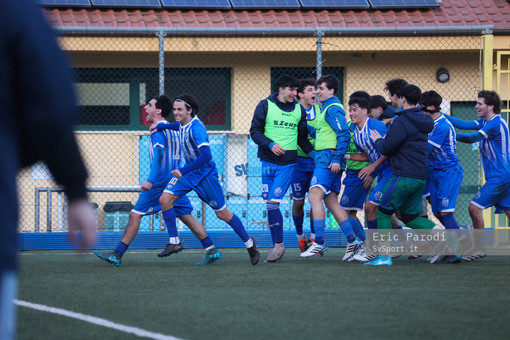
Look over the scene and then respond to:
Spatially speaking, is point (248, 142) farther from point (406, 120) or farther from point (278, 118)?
point (406, 120)

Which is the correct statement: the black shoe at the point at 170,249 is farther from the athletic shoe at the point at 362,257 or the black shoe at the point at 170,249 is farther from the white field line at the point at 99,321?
the white field line at the point at 99,321

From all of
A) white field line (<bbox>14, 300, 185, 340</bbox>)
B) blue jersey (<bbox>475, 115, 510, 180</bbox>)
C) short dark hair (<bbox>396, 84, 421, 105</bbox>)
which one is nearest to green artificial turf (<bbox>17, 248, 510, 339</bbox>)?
white field line (<bbox>14, 300, 185, 340</bbox>)

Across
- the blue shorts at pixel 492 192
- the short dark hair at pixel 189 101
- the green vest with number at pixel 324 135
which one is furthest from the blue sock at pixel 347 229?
the short dark hair at pixel 189 101

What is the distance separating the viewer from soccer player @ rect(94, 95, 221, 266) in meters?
8.80

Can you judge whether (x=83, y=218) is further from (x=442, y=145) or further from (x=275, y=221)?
(x=442, y=145)

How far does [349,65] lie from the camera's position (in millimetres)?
14266

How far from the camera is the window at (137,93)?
14.0 meters

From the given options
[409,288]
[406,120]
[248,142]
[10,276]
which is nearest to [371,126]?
[406,120]

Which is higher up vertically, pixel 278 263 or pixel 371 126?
pixel 371 126

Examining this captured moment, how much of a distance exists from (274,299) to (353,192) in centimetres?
374

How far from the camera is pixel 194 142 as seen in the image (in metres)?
8.70

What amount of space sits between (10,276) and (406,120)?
690cm

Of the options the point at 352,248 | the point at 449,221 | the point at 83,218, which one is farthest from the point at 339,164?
the point at 83,218

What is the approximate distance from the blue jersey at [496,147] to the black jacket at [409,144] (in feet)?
4.23
